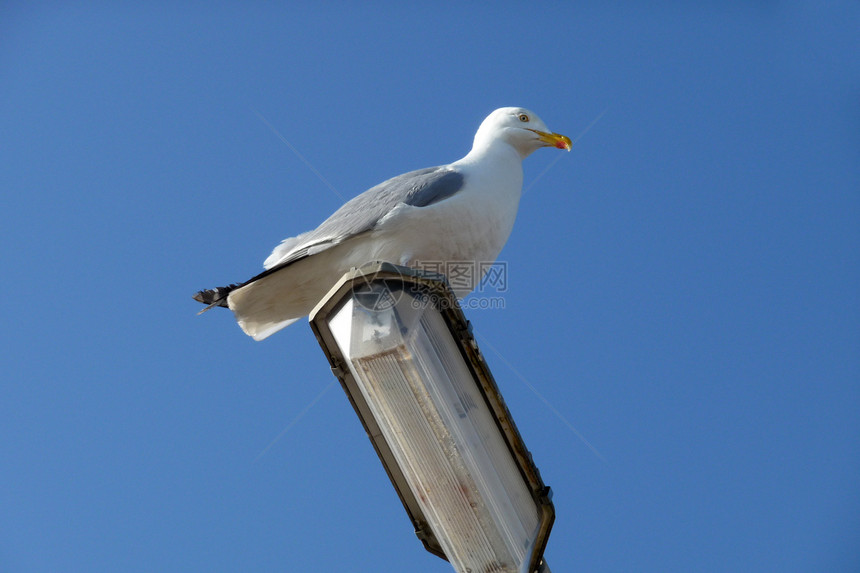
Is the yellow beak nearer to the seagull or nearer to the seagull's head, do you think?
the seagull's head

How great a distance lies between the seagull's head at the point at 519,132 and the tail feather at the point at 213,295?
1588mm

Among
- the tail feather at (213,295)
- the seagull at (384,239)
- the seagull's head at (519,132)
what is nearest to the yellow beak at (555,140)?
the seagull's head at (519,132)

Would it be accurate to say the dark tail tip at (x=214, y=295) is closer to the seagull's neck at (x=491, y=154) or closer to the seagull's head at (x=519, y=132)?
the seagull's neck at (x=491, y=154)

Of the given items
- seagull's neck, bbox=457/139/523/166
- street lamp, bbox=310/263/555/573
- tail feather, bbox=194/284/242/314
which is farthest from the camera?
seagull's neck, bbox=457/139/523/166

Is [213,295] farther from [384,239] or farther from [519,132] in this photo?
[519,132]

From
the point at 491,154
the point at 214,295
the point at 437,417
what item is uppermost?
the point at 491,154

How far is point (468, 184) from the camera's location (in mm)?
3785

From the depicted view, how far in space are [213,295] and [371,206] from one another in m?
0.80

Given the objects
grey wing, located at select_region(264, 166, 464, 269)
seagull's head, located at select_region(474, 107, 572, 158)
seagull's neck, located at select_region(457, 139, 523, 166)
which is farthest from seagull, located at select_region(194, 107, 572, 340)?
seagull's head, located at select_region(474, 107, 572, 158)

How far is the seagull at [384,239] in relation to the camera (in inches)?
140

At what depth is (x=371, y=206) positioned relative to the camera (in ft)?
12.0

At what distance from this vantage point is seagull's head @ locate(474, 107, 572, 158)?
439 cm

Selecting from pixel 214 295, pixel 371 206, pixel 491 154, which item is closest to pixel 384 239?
pixel 371 206

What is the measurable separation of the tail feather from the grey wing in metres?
0.22
